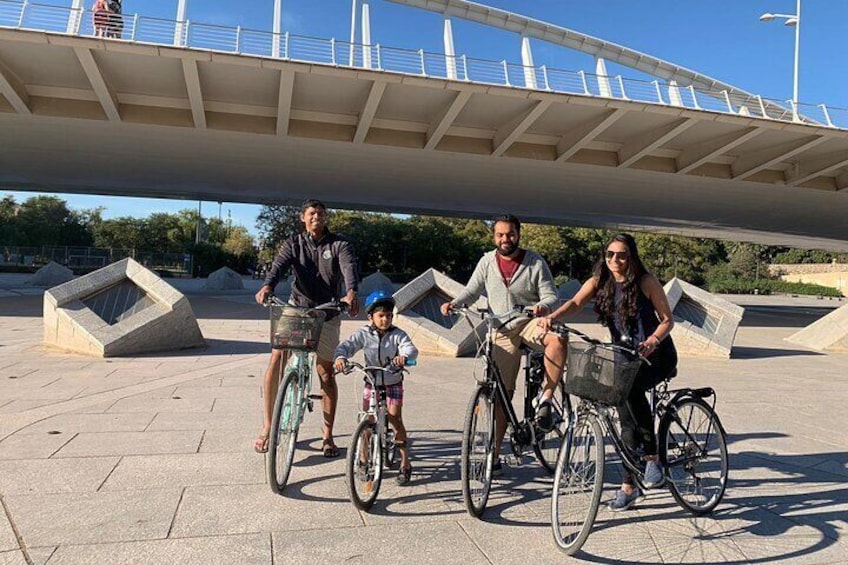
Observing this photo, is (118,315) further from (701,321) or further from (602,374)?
(701,321)

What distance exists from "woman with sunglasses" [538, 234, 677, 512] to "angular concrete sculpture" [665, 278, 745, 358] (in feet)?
27.8

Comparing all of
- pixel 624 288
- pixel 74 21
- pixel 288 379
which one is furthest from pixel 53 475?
pixel 74 21

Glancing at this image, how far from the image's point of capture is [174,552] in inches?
108

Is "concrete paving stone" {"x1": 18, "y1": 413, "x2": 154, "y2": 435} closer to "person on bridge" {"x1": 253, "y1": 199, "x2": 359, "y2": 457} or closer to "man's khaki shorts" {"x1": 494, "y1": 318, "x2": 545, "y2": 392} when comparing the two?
"person on bridge" {"x1": 253, "y1": 199, "x2": 359, "y2": 457}

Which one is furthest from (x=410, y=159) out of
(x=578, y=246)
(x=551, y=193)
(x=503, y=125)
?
(x=578, y=246)

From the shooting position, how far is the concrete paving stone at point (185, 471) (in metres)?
3.62

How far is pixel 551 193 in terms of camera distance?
2784 centimetres

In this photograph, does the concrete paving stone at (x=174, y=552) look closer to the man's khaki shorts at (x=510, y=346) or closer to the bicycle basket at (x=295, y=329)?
the bicycle basket at (x=295, y=329)

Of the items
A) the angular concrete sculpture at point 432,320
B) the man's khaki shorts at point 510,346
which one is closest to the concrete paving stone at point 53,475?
the man's khaki shorts at point 510,346

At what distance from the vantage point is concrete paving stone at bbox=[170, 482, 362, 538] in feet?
9.97

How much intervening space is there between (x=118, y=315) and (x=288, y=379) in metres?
6.99

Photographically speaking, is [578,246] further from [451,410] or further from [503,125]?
[451,410]

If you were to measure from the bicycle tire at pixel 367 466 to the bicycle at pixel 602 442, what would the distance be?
1.02 metres

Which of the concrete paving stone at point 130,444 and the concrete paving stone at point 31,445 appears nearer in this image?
the concrete paving stone at point 31,445
